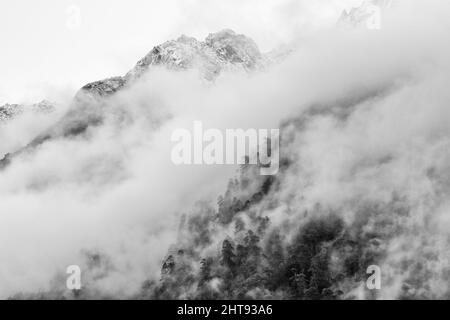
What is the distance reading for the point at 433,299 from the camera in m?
137
